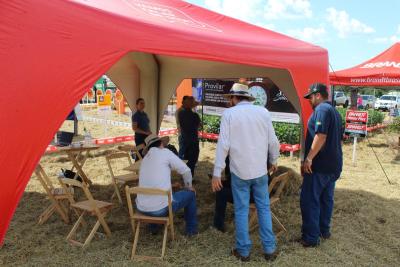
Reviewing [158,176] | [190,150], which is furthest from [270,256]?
[190,150]

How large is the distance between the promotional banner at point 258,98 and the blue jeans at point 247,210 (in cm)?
562

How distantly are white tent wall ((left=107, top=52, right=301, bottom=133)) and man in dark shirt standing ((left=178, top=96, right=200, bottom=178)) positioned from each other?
1.11m

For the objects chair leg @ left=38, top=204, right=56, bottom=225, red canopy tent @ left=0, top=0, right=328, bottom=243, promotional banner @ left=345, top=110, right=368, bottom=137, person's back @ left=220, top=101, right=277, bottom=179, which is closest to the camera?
red canopy tent @ left=0, top=0, right=328, bottom=243

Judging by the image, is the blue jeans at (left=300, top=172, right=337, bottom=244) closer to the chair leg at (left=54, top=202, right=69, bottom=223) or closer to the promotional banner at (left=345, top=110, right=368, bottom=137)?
the chair leg at (left=54, top=202, right=69, bottom=223)

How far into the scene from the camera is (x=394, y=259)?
3.79 metres

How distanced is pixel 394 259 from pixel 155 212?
2.51 metres

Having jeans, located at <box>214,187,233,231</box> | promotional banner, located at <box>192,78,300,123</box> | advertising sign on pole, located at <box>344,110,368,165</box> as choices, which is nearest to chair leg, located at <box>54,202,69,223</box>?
jeans, located at <box>214,187,233,231</box>

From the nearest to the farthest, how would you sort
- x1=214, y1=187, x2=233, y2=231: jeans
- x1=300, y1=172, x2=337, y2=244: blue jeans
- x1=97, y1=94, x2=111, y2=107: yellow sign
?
1. x1=300, y1=172, x2=337, y2=244: blue jeans
2. x1=214, y1=187, x2=233, y2=231: jeans
3. x1=97, y1=94, x2=111, y2=107: yellow sign

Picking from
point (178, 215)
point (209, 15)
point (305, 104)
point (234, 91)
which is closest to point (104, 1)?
point (234, 91)

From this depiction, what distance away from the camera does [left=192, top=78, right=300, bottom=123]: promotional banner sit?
9.53m

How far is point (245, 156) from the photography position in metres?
3.45

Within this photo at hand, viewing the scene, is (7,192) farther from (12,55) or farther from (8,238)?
(8,238)

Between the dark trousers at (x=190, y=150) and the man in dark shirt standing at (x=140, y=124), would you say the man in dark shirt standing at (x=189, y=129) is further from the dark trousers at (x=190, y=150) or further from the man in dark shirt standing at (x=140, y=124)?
the man in dark shirt standing at (x=140, y=124)

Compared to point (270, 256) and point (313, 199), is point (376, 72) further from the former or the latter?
point (270, 256)
